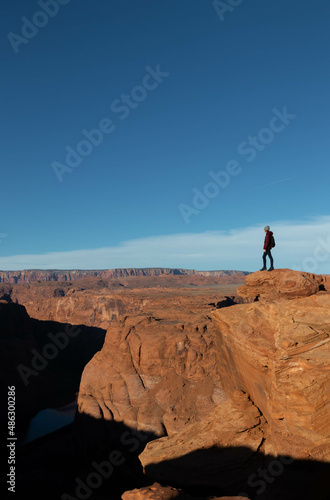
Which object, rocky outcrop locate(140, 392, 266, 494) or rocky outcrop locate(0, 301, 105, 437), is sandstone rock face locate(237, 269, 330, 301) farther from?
rocky outcrop locate(0, 301, 105, 437)

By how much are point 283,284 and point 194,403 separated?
16620 millimetres

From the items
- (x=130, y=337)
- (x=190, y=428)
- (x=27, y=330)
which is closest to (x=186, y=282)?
(x=27, y=330)

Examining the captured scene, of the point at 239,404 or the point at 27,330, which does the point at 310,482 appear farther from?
the point at 27,330

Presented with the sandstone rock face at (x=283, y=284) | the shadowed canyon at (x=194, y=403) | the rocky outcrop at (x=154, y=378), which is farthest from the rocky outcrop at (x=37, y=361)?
the sandstone rock face at (x=283, y=284)

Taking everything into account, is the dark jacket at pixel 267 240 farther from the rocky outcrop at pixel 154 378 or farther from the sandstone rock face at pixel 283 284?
the rocky outcrop at pixel 154 378

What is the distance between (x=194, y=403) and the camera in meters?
28.5

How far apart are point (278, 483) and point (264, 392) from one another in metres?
3.26

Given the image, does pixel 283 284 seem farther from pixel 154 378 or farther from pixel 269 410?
pixel 154 378

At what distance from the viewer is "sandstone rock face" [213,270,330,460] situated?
12094 millimetres

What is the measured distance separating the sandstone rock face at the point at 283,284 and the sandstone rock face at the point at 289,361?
5cm

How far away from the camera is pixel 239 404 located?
650 inches

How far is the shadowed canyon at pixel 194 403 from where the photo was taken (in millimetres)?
12258

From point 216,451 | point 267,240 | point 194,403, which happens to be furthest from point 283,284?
point 194,403

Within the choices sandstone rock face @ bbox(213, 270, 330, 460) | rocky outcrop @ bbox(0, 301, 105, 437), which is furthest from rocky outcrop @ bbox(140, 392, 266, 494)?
rocky outcrop @ bbox(0, 301, 105, 437)
